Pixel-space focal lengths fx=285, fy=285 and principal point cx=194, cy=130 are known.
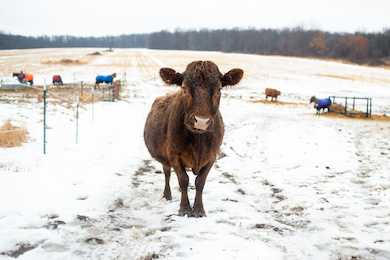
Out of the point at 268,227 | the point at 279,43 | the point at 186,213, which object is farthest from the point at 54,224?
the point at 279,43

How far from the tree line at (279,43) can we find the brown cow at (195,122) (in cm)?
7919

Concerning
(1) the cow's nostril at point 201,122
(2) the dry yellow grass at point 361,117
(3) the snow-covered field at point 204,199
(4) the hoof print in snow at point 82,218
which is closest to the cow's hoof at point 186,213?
(3) the snow-covered field at point 204,199

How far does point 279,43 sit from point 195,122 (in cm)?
11073

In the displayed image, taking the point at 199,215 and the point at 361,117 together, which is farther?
the point at 361,117

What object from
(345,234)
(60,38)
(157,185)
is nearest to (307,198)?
(345,234)

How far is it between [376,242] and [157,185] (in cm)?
422

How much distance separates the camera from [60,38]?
186m

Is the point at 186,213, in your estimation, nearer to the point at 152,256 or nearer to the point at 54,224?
the point at 152,256

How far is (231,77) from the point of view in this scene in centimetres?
459

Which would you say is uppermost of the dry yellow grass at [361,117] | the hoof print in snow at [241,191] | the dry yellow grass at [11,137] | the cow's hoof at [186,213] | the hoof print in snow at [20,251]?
the dry yellow grass at [361,117]

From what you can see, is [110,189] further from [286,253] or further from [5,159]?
[286,253]

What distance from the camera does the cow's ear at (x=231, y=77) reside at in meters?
4.53

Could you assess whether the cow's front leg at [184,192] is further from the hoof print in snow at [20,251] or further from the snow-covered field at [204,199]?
the hoof print in snow at [20,251]

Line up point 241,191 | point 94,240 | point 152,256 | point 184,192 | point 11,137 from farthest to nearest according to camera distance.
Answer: point 11,137
point 241,191
point 184,192
point 94,240
point 152,256
